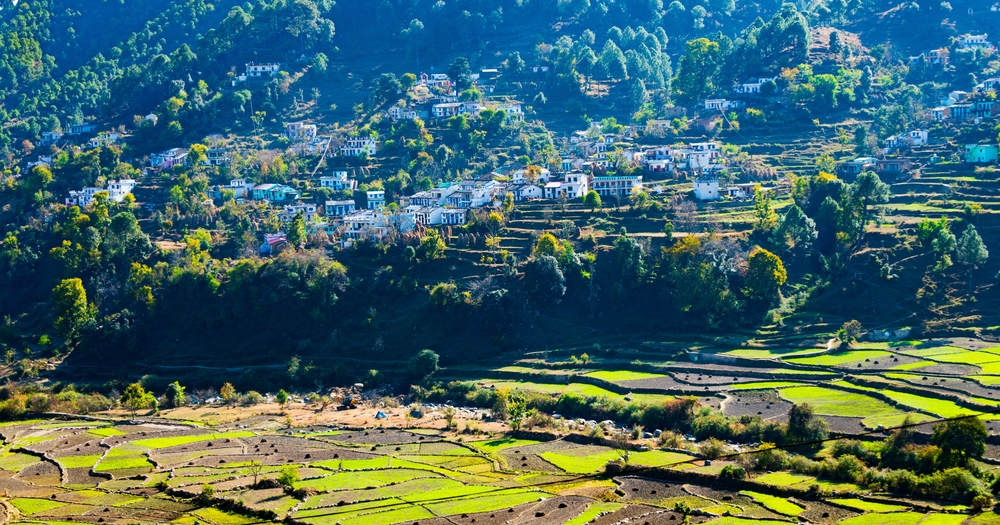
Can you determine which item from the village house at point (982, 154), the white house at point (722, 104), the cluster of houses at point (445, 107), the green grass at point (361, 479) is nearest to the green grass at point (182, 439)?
the green grass at point (361, 479)

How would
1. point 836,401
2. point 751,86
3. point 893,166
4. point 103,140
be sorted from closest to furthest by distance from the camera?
point 836,401, point 893,166, point 751,86, point 103,140

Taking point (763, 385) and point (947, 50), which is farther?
point (947, 50)

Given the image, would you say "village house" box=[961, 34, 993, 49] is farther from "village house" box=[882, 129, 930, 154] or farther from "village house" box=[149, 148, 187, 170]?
"village house" box=[149, 148, 187, 170]

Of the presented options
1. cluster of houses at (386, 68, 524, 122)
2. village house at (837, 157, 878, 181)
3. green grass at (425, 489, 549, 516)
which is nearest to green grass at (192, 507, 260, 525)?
green grass at (425, 489, 549, 516)

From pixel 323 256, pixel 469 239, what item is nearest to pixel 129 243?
pixel 323 256

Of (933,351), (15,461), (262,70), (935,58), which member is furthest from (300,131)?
(933,351)

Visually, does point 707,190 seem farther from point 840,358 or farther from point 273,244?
point 273,244
